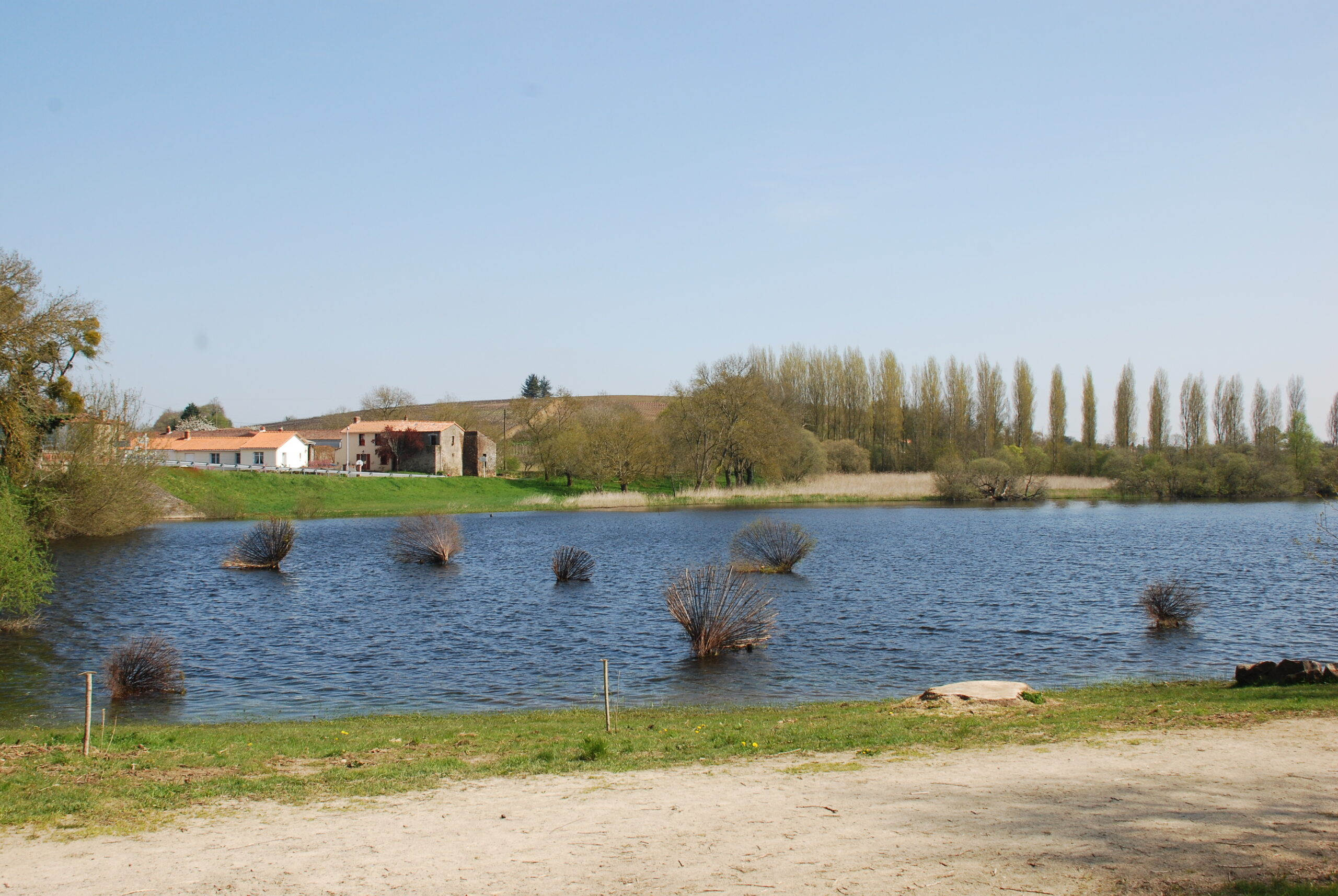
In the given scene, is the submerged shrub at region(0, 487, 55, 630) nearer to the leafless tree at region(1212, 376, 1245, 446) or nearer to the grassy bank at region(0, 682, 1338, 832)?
the grassy bank at region(0, 682, 1338, 832)

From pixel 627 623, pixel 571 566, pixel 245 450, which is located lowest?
pixel 627 623

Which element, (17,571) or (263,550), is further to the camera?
(263,550)

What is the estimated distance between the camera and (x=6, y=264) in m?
31.3

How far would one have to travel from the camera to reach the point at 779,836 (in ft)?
23.0

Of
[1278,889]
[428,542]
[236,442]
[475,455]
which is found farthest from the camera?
[475,455]

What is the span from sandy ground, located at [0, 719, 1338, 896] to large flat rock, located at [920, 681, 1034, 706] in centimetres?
333

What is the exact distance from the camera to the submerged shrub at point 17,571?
20016 millimetres

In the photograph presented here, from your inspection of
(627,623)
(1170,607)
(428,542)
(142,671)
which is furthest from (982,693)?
(428,542)

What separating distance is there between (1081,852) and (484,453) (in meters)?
92.0

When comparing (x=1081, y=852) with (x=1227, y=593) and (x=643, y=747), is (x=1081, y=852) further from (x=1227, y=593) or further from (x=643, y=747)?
(x=1227, y=593)

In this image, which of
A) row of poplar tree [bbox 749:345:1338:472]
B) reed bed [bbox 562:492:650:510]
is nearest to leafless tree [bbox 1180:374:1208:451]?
row of poplar tree [bbox 749:345:1338:472]

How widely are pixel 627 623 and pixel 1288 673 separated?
13.9 metres

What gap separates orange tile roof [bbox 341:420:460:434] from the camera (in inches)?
3607

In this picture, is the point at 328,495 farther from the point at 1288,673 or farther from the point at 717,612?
the point at 1288,673
